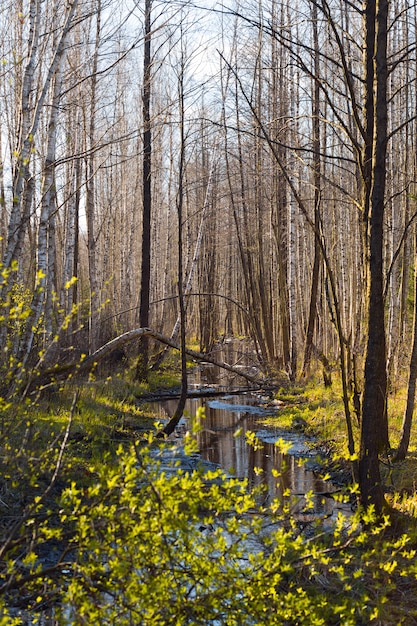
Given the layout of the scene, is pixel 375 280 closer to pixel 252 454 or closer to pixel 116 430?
pixel 252 454

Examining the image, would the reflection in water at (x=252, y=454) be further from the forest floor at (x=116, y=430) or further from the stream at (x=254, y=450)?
the forest floor at (x=116, y=430)

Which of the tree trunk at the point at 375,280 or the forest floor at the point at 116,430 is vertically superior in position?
the tree trunk at the point at 375,280

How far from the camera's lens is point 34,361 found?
26.6ft

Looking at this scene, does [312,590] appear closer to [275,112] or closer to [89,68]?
[275,112]

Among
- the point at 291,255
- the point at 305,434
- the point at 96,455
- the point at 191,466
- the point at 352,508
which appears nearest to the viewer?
the point at 352,508

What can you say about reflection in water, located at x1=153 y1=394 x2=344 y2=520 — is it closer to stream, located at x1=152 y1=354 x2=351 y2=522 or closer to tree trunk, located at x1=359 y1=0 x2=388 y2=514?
stream, located at x1=152 y1=354 x2=351 y2=522

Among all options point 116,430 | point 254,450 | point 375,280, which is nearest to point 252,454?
point 254,450

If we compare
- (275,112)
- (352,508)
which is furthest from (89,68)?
(352,508)

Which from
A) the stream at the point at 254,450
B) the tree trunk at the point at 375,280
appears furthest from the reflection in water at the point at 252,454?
the tree trunk at the point at 375,280

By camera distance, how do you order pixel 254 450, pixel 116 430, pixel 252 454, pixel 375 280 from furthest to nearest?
pixel 252 454
pixel 116 430
pixel 254 450
pixel 375 280

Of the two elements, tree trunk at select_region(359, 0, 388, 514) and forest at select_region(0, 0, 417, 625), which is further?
tree trunk at select_region(359, 0, 388, 514)

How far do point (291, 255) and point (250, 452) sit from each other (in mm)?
5765

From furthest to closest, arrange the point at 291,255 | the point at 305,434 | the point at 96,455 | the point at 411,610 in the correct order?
the point at 291,255 < the point at 305,434 < the point at 96,455 < the point at 411,610

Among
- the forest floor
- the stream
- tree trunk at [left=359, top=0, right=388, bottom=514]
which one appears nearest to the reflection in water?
the stream
